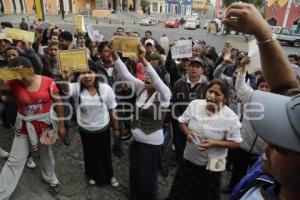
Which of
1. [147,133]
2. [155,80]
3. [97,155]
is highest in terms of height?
[155,80]

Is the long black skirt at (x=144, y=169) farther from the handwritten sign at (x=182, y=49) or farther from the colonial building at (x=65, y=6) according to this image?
the colonial building at (x=65, y=6)

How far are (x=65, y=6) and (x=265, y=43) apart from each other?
4681cm

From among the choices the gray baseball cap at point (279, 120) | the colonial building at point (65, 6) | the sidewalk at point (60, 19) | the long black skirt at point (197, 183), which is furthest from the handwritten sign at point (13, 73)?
the colonial building at point (65, 6)

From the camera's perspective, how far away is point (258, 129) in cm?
99

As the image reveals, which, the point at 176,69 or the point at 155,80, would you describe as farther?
the point at 176,69

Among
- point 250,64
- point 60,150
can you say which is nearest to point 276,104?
point 250,64

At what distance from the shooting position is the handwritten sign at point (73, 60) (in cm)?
313

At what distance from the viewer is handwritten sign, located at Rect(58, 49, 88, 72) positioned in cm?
313

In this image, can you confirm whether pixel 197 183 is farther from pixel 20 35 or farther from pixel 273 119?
pixel 20 35

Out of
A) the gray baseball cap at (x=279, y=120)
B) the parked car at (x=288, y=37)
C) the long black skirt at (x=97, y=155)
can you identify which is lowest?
the parked car at (x=288, y=37)

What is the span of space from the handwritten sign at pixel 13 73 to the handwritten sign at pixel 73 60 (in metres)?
0.37

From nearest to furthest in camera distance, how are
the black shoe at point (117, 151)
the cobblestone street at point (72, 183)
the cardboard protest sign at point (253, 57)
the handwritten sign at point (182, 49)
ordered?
the cardboard protest sign at point (253, 57) < the cobblestone street at point (72, 183) < the black shoe at point (117, 151) < the handwritten sign at point (182, 49)

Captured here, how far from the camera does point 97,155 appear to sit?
3707mm

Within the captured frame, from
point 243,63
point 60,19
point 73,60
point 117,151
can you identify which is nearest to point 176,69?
point 117,151
